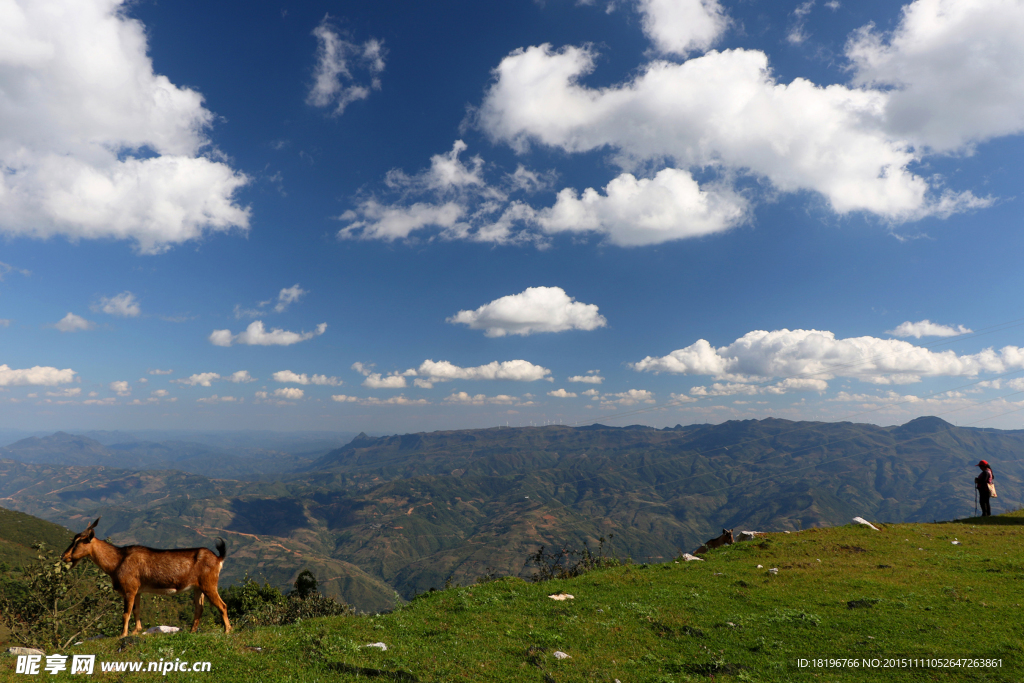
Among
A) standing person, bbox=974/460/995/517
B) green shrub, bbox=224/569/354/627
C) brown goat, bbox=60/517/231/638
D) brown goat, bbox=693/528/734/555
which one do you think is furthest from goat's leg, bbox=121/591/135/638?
standing person, bbox=974/460/995/517

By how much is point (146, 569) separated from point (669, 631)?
748 inches

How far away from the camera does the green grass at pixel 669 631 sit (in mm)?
13492

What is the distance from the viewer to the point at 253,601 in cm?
8306

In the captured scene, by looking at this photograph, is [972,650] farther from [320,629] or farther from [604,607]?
[320,629]

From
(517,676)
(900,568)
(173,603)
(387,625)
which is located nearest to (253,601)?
(387,625)

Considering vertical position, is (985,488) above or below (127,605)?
below

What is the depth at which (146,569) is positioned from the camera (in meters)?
14.2

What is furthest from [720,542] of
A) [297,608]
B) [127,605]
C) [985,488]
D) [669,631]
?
[297,608]

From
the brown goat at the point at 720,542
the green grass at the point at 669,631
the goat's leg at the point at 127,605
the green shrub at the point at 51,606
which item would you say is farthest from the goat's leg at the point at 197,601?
the brown goat at the point at 720,542

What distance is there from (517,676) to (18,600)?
23858 millimetres

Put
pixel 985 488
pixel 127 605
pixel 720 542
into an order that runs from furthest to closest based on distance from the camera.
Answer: pixel 985 488 → pixel 720 542 → pixel 127 605

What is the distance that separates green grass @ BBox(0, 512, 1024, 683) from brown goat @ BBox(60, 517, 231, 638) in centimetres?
128

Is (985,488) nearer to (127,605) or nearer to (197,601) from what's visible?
(197,601)

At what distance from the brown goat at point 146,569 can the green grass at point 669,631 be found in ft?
4.20
